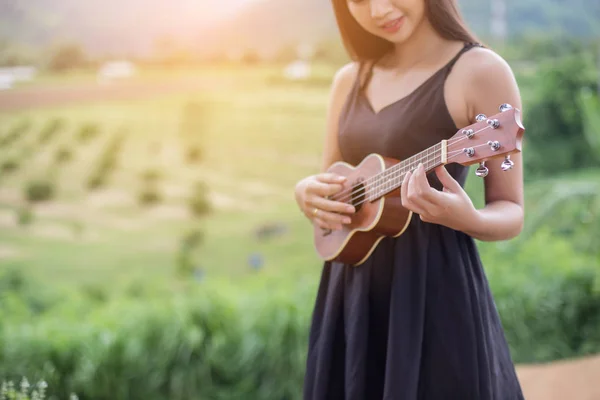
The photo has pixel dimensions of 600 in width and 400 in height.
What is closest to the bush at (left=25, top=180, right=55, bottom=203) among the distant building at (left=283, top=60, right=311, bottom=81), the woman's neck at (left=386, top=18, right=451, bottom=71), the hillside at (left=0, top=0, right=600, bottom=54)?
the hillside at (left=0, top=0, right=600, bottom=54)

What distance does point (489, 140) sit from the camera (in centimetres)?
127

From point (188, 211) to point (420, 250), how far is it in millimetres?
2053

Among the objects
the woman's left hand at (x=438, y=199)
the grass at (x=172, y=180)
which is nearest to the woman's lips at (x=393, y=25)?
the woman's left hand at (x=438, y=199)

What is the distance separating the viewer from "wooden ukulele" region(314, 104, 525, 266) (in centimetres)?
126

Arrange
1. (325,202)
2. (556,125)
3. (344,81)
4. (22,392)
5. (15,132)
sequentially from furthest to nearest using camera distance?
(556,125) → (15,132) → (22,392) → (344,81) → (325,202)

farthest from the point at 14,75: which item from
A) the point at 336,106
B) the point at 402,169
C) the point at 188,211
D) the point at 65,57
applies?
the point at 402,169

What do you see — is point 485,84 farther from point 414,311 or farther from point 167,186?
point 167,186

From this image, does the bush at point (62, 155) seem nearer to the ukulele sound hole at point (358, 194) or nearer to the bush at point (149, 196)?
the bush at point (149, 196)

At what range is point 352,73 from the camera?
1.78 metres

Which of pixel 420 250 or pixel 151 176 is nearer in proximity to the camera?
pixel 420 250

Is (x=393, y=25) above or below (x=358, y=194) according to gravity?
above

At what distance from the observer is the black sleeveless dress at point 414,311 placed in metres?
1.49

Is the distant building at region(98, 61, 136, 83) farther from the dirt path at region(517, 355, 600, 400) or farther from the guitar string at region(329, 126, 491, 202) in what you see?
the dirt path at region(517, 355, 600, 400)

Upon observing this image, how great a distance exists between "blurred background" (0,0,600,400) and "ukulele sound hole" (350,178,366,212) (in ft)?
4.69
